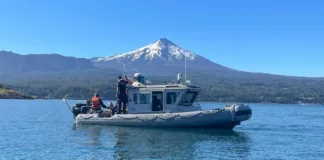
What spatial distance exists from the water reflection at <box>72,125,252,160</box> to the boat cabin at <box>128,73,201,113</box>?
5.71ft

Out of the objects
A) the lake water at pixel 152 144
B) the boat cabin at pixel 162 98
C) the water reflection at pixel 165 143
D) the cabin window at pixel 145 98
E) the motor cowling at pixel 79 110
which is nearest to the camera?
the lake water at pixel 152 144

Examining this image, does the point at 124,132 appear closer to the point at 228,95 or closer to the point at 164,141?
the point at 164,141

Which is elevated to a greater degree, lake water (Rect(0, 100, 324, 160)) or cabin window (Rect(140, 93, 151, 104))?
cabin window (Rect(140, 93, 151, 104))

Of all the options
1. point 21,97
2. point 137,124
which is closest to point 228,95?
point 21,97

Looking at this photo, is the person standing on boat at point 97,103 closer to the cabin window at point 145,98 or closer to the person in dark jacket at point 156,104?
the cabin window at point 145,98

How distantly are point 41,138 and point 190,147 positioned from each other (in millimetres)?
9350

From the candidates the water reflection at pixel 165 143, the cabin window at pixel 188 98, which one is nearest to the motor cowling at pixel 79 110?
the water reflection at pixel 165 143

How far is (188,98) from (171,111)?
5.31ft

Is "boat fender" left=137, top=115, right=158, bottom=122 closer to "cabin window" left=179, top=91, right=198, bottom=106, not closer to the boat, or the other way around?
the boat

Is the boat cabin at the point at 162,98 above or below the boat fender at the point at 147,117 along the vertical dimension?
above

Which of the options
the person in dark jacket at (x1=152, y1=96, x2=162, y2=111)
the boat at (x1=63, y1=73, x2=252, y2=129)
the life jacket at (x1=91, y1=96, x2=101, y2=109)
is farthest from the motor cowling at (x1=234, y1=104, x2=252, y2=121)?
the life jacket at (x1=91, y1=96, x2=101, y2=109)

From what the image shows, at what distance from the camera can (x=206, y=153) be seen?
77.0 ft

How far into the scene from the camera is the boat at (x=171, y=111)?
105 ft

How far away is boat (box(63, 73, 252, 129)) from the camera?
32031mm
